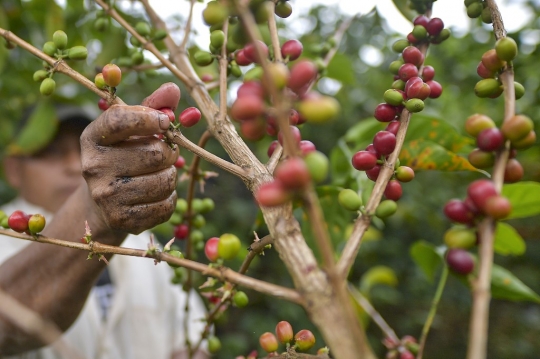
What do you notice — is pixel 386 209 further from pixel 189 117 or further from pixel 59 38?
pixel 59 38

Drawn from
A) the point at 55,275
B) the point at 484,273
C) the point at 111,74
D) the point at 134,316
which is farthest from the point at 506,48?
the point at 134,316

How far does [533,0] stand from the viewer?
1790 millimetres

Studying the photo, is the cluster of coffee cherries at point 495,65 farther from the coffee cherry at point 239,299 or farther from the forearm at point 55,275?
the forearm at point 55,275

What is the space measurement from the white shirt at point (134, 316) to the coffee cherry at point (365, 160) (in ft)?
5.56

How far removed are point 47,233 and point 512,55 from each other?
101 centimetres

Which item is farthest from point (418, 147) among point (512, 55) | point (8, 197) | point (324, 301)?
point (8, 197)

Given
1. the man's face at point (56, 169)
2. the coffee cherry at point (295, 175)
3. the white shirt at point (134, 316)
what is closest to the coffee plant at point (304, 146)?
the coffee cherry at point (295, 175)

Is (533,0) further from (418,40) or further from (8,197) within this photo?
(8,197)

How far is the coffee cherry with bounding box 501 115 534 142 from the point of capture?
1.40 feet

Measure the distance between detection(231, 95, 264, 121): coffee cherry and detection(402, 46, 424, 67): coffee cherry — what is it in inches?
14.6

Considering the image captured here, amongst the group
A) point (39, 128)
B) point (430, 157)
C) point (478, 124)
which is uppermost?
point (39, 128)

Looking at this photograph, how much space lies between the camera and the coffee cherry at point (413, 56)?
0.65m

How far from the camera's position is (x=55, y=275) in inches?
42.4

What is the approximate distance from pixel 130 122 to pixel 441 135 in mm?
650
